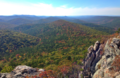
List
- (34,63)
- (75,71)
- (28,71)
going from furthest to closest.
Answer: (34,63), (75,71), (28,71)

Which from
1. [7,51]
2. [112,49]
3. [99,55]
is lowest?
[7,51]

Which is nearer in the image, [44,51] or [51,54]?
[51,54]

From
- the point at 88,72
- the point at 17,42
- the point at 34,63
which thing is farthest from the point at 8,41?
the point at 88,72

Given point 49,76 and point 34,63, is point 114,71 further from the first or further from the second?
point 34,63

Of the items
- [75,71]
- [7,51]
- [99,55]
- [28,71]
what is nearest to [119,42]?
[99,55]

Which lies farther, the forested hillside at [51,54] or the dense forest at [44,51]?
the dense forest at [44,51]

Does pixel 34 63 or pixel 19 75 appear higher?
pixel 19 75

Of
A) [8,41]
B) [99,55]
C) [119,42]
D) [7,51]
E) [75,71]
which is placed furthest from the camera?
[8,41]

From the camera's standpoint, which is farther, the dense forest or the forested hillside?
the dense forest

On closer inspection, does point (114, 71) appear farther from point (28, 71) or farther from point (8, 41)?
point (8, 41)

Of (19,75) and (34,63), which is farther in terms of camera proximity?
(34,63)

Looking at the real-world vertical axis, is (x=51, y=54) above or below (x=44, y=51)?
above
